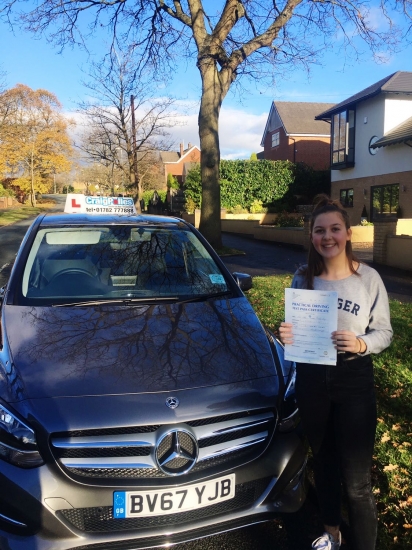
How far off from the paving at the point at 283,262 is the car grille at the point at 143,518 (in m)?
5.92

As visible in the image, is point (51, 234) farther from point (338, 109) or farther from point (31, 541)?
point (338, 109)

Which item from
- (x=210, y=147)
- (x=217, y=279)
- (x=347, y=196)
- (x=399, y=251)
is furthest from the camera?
(x=347, y=196)

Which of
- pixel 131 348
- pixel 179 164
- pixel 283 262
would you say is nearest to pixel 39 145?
pixel 179 164

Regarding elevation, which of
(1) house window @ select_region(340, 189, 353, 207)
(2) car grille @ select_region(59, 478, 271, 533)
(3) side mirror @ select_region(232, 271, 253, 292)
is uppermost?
(1) house window @ select_region(340, 189, 353, 207)

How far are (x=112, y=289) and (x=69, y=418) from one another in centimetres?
148

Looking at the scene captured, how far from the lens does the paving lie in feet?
30.3

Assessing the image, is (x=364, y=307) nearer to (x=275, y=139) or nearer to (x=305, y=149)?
(x=305, y=149)

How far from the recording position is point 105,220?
434 cm

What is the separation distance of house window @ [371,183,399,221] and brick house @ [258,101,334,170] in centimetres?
1471

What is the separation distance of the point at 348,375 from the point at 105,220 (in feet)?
9.02

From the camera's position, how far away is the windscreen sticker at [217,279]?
12.3ft

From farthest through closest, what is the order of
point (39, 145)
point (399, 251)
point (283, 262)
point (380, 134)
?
point (39, 145), point (380, 134), point (283, 262), point (399, 251)

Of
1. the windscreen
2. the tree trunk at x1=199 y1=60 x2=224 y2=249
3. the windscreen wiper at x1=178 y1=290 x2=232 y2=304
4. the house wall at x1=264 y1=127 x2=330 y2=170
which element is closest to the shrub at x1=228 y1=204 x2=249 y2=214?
the house wall at x1=264 y1=127 x2=330 y2=170

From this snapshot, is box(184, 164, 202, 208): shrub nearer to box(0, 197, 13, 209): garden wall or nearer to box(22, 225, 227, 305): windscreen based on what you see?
box(22, 225, 227, 305): windscreen
